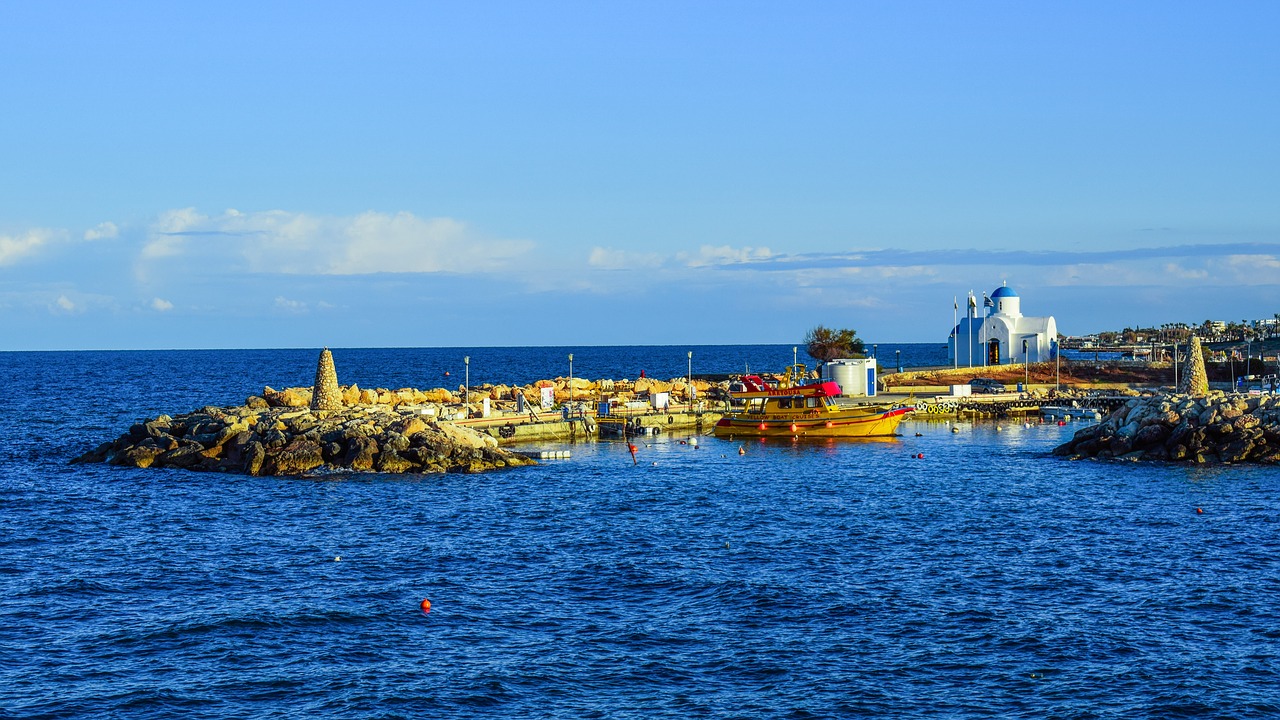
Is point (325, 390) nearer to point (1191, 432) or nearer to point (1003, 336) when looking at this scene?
point (1191, 432)

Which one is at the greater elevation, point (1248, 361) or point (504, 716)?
point (1248, 361)

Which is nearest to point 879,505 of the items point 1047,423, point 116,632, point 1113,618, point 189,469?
point 1113,618

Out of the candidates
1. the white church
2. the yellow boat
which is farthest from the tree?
the yellow boat

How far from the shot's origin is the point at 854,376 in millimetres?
83375

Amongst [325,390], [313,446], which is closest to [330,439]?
[313,446]

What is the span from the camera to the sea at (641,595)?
Result: 70.1 feet

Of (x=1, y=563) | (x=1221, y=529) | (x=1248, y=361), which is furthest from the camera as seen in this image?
(x=1248, y=361)

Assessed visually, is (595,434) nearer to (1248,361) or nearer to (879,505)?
(879,505)

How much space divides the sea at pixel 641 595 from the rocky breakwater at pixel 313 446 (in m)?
2.00

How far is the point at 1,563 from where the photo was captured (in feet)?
107

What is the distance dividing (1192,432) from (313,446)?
1492 inches

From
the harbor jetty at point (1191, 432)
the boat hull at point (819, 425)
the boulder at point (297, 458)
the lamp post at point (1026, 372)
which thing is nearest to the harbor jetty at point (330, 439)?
the boulder at point (297, 458)

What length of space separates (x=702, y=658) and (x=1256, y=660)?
34.5 ft

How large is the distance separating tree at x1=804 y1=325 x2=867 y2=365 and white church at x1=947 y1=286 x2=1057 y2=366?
11989 mm
